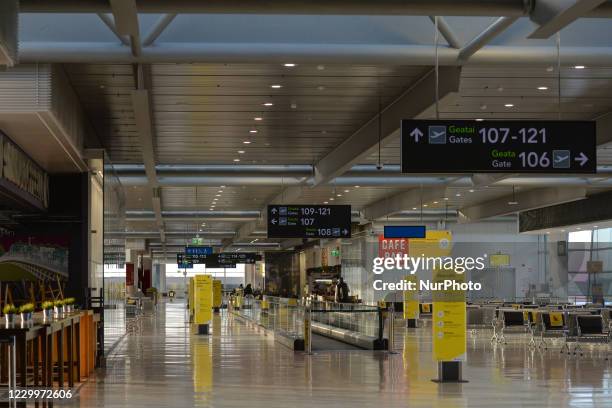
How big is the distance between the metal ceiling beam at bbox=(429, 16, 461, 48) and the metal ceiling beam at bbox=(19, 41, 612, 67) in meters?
0.08

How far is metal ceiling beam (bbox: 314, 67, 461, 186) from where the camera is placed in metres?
11.6

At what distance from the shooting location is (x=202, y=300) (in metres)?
23.8

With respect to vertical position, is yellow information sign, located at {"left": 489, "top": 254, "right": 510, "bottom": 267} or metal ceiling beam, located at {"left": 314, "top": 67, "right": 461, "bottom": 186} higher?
metal ceiling beam, located at {"left": 314, "top": 67, "right": 461, "bottom": 186}

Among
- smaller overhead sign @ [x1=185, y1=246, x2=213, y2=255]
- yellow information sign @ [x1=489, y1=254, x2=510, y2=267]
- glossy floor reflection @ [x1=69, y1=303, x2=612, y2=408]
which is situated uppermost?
smaller overhead sign @ [x1=185, y1=246, x2=213, y2=255]

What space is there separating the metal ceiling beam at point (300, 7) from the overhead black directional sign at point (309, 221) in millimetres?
12247

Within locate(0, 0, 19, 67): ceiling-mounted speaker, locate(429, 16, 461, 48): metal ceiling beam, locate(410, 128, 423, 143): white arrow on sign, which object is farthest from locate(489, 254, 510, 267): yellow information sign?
locate(0, 0, 19, 67): ceiling-mounted speaker

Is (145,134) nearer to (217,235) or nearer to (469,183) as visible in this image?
(469,183)

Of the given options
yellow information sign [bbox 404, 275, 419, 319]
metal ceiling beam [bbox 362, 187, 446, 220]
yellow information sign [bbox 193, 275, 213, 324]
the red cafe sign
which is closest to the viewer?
yellow information sign [bbox 193, 275, 213, 324]

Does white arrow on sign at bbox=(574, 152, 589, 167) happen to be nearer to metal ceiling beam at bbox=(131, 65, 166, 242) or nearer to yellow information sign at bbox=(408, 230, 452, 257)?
yellow information sign at bbox=(408, 230, 452, 257)

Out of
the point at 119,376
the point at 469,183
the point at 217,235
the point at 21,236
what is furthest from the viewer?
the point at 217,235

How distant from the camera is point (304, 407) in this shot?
964cm

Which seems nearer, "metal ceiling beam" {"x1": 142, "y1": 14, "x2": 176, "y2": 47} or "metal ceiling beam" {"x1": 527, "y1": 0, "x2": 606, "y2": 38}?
"metal ceiling beam" {"x1": 527, "y1": 0, "x2": 606, "y2": 38}

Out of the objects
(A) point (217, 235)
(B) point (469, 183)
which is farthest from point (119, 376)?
(A) point (217, 235)

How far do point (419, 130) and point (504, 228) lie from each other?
2971cm
